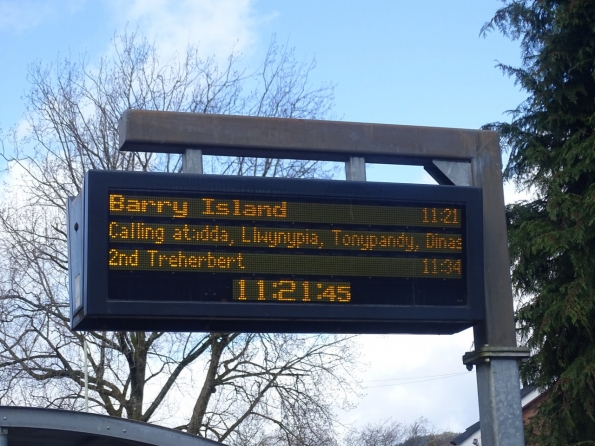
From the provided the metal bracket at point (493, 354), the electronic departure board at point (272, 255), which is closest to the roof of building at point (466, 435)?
the metal bracket at point (493, 354)

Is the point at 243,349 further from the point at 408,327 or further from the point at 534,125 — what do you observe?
the point at 408,327

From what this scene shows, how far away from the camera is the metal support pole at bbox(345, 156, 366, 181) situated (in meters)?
8.18

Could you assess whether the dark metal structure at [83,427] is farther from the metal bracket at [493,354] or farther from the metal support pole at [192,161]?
the metal bracket at [493,354]

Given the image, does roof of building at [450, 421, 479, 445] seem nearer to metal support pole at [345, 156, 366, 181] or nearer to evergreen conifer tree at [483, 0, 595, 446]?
evergreen conifer tree at [483, 0, 595, 446]

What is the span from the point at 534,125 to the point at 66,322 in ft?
40.4

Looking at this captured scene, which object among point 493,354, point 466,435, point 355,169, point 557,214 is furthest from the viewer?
point 466,435

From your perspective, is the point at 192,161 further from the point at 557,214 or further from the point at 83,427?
the point at 557,214

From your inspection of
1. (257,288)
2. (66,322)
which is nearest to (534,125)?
(257,288)

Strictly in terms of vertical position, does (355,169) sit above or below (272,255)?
above

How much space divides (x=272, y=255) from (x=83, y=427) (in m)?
1.98

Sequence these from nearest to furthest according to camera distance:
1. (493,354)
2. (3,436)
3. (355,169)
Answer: (3,436) < (493,354) < (355,169)

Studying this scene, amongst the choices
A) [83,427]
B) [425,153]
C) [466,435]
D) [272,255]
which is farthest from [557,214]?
[466,435]

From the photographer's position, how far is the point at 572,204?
1301cm

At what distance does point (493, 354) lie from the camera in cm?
801
